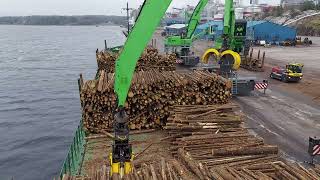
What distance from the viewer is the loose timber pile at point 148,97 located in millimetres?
18641

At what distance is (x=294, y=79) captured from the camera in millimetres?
36375

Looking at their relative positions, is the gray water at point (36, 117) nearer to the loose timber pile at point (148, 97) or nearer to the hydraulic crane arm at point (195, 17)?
the loose timber pile at point (148, 97)

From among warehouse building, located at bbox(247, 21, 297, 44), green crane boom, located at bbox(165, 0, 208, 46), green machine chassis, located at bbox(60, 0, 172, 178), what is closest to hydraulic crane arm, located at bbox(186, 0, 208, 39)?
green crane boom, located at bbox(165, 0, 208, 46)

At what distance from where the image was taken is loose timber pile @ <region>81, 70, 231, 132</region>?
18641 millimetres

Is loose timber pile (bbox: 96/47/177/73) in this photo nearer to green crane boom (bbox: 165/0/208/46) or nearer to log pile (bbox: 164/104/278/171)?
green crane boom (bbox: 165/0/208/46)

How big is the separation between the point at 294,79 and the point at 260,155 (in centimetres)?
2370

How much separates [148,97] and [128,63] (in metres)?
7.95

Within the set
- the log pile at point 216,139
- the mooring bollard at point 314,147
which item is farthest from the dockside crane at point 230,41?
the mooring bollard at point 314,147

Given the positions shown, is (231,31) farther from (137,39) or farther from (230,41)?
(137,39)

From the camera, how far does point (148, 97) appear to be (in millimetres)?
19125

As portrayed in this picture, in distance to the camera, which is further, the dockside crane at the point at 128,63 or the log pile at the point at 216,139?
the log pile at the point at 216,139

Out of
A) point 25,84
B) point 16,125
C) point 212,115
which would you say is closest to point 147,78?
point 212,115

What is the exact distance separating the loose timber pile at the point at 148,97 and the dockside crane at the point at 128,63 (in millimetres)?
7004

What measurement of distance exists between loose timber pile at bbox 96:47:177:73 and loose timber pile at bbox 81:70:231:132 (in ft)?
39.9
